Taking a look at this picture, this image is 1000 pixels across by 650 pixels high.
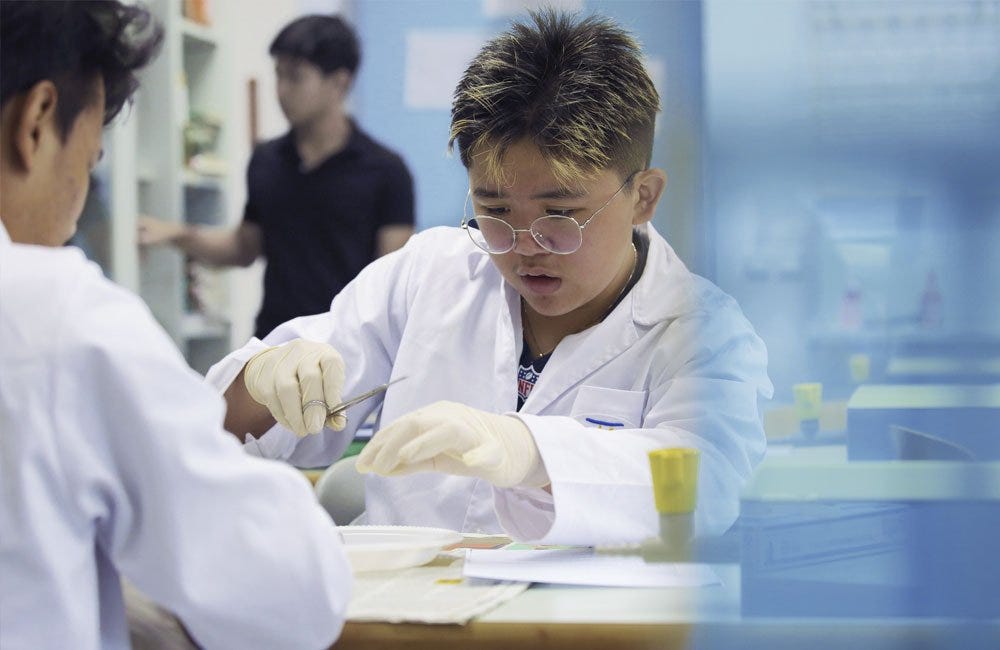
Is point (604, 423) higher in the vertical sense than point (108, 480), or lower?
lower

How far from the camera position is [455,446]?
Result: 1.17 metres

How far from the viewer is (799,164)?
1.95 ft

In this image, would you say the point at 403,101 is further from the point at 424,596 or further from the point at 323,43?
the point at 424,596

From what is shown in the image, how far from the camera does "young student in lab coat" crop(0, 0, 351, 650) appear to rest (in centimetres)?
73

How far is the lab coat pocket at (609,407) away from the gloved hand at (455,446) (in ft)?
0.93

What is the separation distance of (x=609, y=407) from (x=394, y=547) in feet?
1.59

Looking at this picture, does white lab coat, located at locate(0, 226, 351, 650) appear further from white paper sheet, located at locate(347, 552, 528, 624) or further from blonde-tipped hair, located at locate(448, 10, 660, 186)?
blonde-tipped hair, located at locate(448, 10, 660, 186)

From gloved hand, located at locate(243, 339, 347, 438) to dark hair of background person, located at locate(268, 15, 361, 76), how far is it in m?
1.48

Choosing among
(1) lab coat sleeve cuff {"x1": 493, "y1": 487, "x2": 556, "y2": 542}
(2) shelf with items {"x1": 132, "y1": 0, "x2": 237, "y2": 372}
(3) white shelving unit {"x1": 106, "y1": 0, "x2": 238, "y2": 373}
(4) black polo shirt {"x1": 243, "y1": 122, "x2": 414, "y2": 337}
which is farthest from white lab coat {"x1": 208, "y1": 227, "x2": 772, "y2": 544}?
(2) shelf with items {"x1": 132, "y1": 0, "x2": 237, "y2": 372}

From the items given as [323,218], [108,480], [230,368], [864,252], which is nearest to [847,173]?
[864,252]

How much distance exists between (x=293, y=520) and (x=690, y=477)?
1.10ft

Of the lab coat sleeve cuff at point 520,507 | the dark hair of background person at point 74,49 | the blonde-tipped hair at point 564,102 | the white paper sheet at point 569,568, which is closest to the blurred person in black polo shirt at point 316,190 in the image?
the blonde-tipped hair at point 564,102

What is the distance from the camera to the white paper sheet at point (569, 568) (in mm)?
1056

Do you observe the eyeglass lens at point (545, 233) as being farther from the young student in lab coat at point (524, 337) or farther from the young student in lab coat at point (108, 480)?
the young student in lab coat at point (108, 480)
